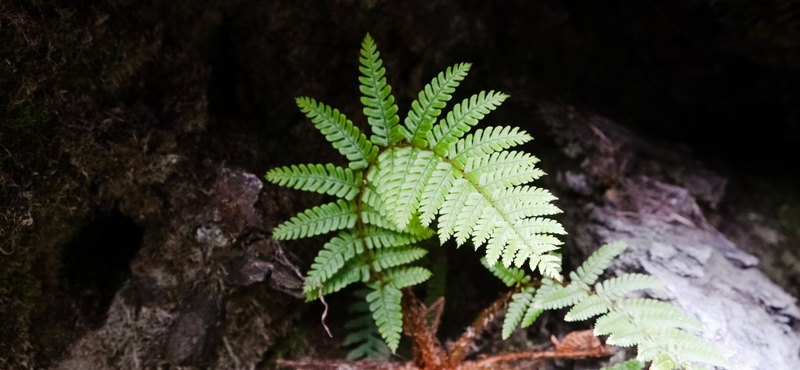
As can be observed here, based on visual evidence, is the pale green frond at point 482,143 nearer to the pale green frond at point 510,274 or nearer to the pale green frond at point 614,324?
the pale green frond at point 510,274

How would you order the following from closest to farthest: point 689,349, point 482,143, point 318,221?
point 689,349 < point 482,143 < point 318,221

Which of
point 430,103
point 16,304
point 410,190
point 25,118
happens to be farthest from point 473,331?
point 25,118

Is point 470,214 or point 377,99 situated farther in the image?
point 377,99

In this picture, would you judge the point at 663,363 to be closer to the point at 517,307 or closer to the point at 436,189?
the point at 517,307

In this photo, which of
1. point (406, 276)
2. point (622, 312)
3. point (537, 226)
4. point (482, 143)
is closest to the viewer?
point (537, 226)

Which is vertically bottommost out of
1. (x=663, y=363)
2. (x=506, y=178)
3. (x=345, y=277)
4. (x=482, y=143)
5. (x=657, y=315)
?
(x=663, y=363)

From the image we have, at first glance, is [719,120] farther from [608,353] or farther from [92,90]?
[92,90]

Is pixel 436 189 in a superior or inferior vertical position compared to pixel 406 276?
superior

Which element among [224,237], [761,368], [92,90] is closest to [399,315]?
[224,237]
